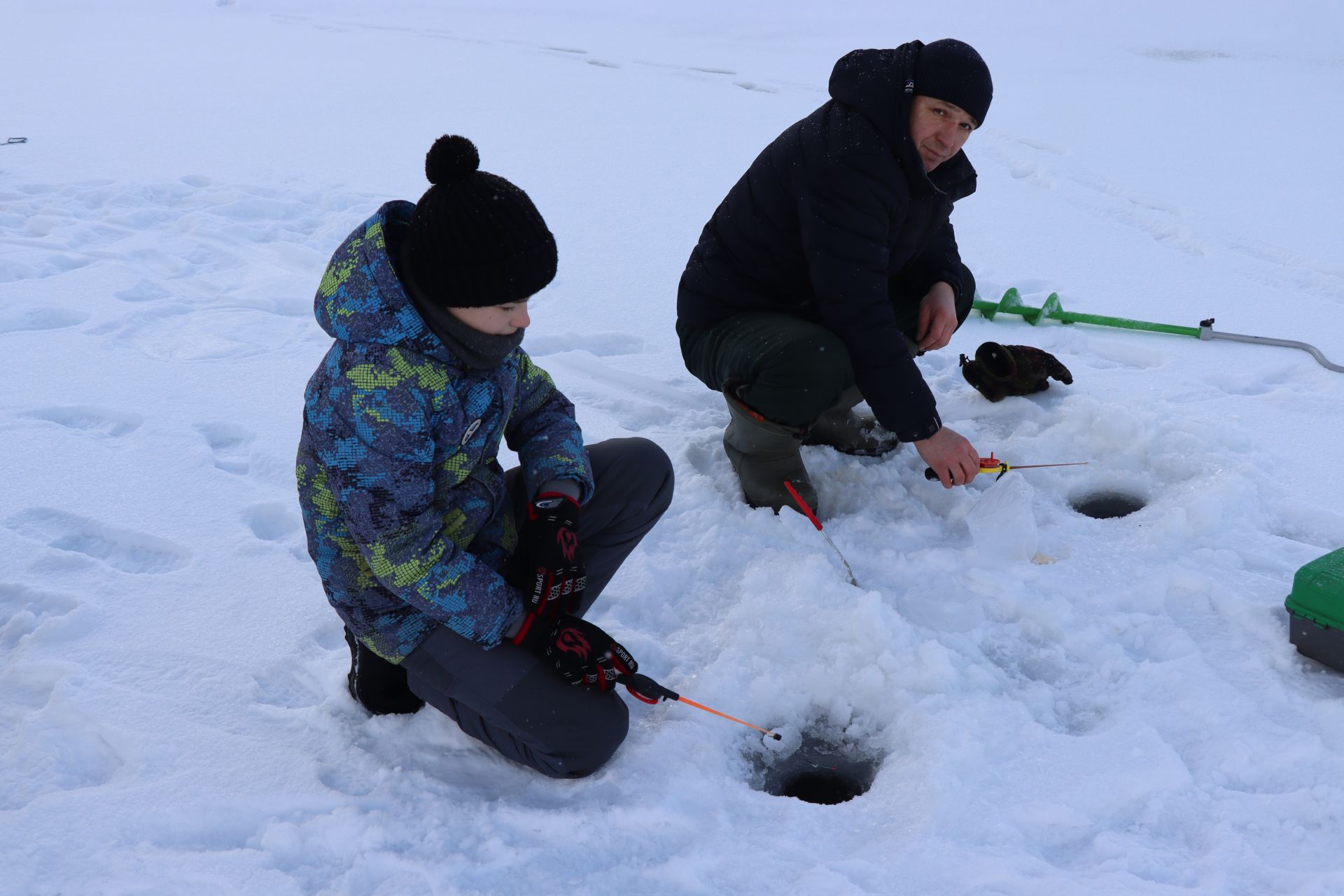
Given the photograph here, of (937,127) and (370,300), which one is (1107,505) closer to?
(937,127)

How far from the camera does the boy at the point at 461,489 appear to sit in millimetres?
1608

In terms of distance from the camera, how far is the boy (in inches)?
63.3

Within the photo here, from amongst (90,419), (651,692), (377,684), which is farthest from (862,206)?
(90,419)

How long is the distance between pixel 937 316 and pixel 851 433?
0.43 metres

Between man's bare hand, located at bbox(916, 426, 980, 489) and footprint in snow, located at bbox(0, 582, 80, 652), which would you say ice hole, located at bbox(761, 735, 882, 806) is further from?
footprint in snow, located at bbox(0, 582, 80, 652)

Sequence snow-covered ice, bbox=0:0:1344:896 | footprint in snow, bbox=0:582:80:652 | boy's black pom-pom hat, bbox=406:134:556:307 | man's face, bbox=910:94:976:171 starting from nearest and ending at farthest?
boy's black pom-pom hat, bbox=406:134:556:307 < snow-covered ice, bbox=0:0:1344:896 < footprint in snow, bbox=0:582:80:652 < man's face, bbox=910:94:976:171

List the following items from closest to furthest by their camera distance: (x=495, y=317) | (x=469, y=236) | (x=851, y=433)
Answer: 1. (x=469, y=236)
2. (x=495, y=317)
3. (x=851, y=433)

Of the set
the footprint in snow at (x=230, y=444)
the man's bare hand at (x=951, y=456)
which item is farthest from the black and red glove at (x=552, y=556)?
the footprint in snow at (x=230, y=444)

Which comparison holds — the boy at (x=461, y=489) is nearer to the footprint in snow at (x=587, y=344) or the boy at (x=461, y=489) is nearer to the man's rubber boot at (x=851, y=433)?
the man's rubber boot at (x=851, y=433)

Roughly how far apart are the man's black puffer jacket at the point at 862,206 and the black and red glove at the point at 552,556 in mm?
877

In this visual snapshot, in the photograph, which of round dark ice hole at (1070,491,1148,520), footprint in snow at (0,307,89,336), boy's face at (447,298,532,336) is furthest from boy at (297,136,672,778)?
footprint in snow at (0,307,89,336)

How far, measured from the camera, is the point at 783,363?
2.52 metres

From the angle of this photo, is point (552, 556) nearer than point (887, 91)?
Yes

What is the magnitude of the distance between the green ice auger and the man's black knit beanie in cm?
142
